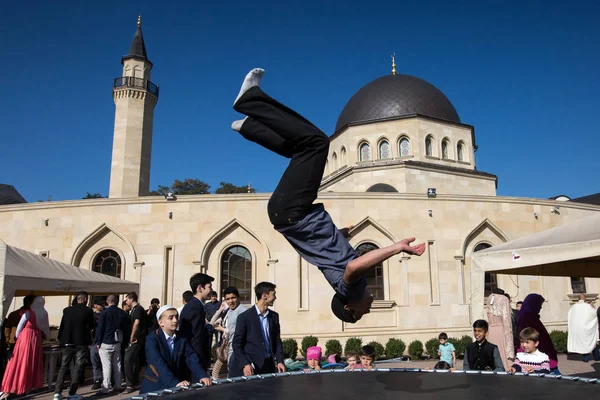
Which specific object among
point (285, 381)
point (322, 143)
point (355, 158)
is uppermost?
point (355, 158)

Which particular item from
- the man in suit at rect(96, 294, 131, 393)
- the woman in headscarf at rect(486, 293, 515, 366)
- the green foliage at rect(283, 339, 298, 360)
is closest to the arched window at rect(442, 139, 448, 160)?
the green foliage at rect(283, 339, 298, 360)

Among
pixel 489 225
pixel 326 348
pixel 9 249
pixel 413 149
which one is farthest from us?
pixel 413 149

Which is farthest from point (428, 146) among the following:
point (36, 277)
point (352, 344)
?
point (36, 277)

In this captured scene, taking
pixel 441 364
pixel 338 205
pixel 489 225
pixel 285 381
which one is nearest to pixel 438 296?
pixel 489 225

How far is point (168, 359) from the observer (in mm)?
4723

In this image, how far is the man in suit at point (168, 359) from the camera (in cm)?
450

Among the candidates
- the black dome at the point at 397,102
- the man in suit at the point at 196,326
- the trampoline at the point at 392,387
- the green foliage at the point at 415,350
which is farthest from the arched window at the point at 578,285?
the man in suit at the point at 196,326

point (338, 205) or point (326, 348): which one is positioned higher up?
point (338, 205)

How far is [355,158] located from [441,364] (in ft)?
70.2

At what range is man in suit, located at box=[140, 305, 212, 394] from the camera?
450 centimetres

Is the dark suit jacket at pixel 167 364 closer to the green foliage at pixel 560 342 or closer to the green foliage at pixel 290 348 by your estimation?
the green foliage at pixel 290 348

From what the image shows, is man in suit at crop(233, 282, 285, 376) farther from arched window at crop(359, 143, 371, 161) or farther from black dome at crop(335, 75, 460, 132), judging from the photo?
black dome at crop(335, 75, 460, 132)

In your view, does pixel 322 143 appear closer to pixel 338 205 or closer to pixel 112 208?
pixel 338 205

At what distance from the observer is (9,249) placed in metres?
9.22
